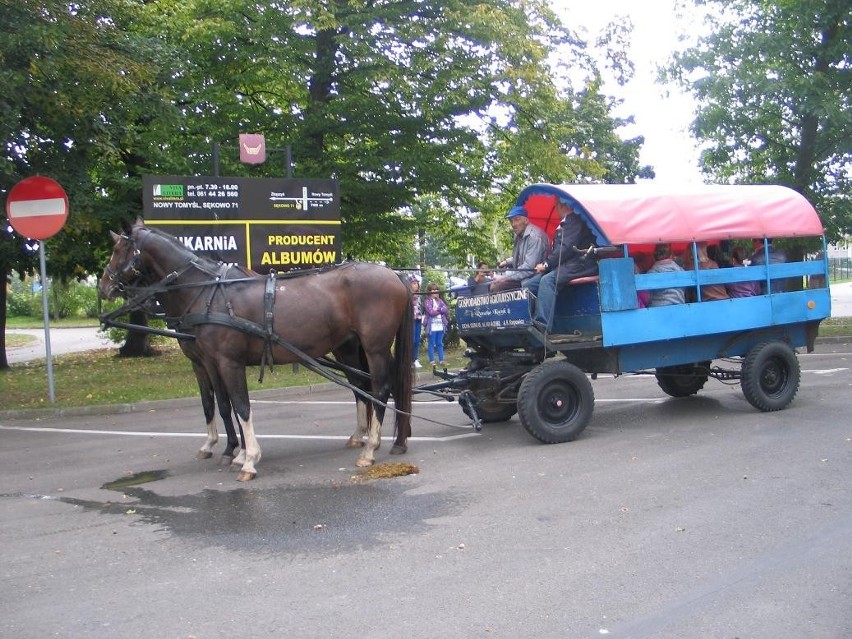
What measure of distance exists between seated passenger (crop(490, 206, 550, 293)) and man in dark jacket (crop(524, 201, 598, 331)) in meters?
0.16

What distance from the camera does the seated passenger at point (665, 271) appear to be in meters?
9.43

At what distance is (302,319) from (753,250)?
6.07 m

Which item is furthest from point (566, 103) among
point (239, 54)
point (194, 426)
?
point (194, 426)

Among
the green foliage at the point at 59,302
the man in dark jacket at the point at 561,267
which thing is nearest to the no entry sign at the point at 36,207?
the man in dark jacket at the point at 561,267

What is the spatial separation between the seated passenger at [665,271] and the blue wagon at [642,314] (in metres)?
0.12

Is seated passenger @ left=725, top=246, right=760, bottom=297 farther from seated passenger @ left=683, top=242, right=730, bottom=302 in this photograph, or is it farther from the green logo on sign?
the green logo on sign

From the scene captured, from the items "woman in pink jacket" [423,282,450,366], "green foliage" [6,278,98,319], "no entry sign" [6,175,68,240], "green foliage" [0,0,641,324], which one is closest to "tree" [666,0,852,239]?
"green foliage" [0,0,641,324]

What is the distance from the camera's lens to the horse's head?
8.25 metres

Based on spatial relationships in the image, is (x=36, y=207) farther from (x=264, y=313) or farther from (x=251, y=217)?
(x=264, y=313)

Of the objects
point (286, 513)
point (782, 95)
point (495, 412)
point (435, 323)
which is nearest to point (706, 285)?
point (495, 412)

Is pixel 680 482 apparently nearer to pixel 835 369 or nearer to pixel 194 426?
pixel 194 426

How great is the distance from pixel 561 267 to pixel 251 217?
20.5 ft

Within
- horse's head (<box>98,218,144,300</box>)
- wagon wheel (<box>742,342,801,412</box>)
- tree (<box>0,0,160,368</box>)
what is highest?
tree (<box>0,0,160,368</box>)

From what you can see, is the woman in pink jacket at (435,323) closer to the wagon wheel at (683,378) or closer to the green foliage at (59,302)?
the wagon wheel at (683,378)
